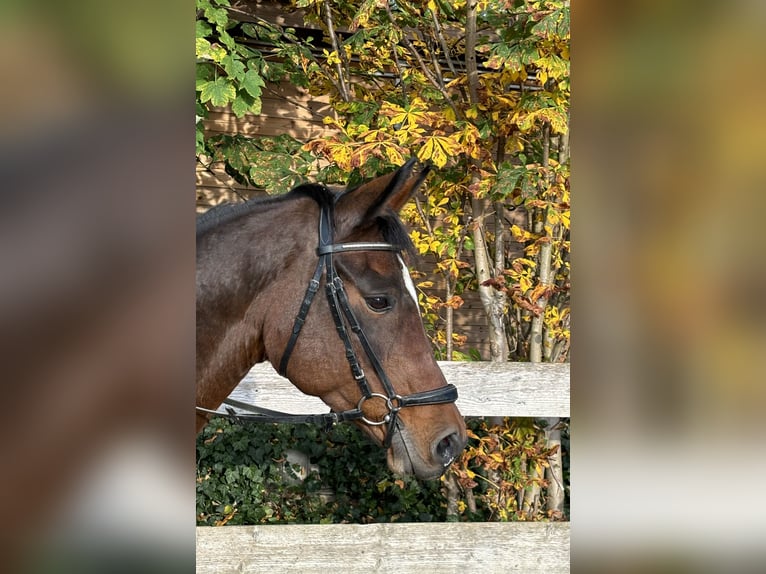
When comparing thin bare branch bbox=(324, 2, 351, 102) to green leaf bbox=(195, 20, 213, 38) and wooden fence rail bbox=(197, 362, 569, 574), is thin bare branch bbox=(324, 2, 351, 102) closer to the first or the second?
green leaf bbox=(195, 20, 213, 38)

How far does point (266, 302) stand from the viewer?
1643 mm

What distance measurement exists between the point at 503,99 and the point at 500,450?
1799 millimetres

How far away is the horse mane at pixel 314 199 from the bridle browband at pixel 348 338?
0.09 ft

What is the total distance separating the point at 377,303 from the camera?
Answer: 174cm

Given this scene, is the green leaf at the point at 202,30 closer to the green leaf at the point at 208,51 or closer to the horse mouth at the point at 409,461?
the green leaf at the point at 208,51

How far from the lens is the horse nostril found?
5.90ft

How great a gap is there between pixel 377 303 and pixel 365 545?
1.21 meters

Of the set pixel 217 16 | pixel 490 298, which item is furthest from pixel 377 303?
pixel 490 298

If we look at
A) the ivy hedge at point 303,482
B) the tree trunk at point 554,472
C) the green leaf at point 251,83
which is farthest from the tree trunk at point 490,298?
the green leaf at point 251,83

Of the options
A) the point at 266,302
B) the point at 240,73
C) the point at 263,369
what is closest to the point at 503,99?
the point at 240,73
